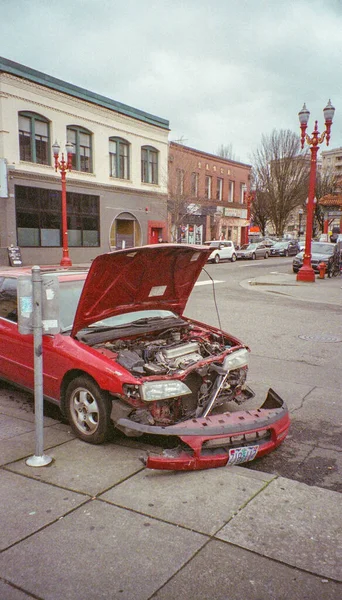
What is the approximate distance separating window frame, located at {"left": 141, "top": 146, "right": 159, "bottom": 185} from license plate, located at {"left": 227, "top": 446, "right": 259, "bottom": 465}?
1256 inches

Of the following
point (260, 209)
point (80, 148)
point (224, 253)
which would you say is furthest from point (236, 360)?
point (260, 209)

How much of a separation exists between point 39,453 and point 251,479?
1803mm

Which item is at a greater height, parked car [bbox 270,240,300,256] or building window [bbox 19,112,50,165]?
building window [bbox 19,112,50,165]

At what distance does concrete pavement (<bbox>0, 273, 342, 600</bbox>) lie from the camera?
8.45 ft

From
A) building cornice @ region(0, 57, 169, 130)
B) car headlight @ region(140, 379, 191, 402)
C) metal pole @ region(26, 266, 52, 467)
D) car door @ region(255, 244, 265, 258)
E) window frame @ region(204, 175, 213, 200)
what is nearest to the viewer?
metal pole @ region(26, 266, 52, 467)

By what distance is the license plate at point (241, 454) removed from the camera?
3.82m

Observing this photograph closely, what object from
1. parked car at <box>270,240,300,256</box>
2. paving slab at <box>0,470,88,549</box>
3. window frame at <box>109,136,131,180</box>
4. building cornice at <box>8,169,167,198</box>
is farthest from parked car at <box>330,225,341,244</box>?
paving slab at <box>0,470,88,549</box>

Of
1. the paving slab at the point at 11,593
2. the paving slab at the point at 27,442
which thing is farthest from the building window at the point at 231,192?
the paving slab at the point at 11,593

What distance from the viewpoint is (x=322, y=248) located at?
2380cm

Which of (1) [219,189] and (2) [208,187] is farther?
(1) [219,189]

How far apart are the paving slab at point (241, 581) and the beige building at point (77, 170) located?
2362 cm

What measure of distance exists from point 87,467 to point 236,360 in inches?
70.8

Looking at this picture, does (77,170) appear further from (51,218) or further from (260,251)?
(260,251)

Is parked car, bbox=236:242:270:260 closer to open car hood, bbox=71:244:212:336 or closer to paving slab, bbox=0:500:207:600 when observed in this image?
open car hood, bbox=71:244:212:336
